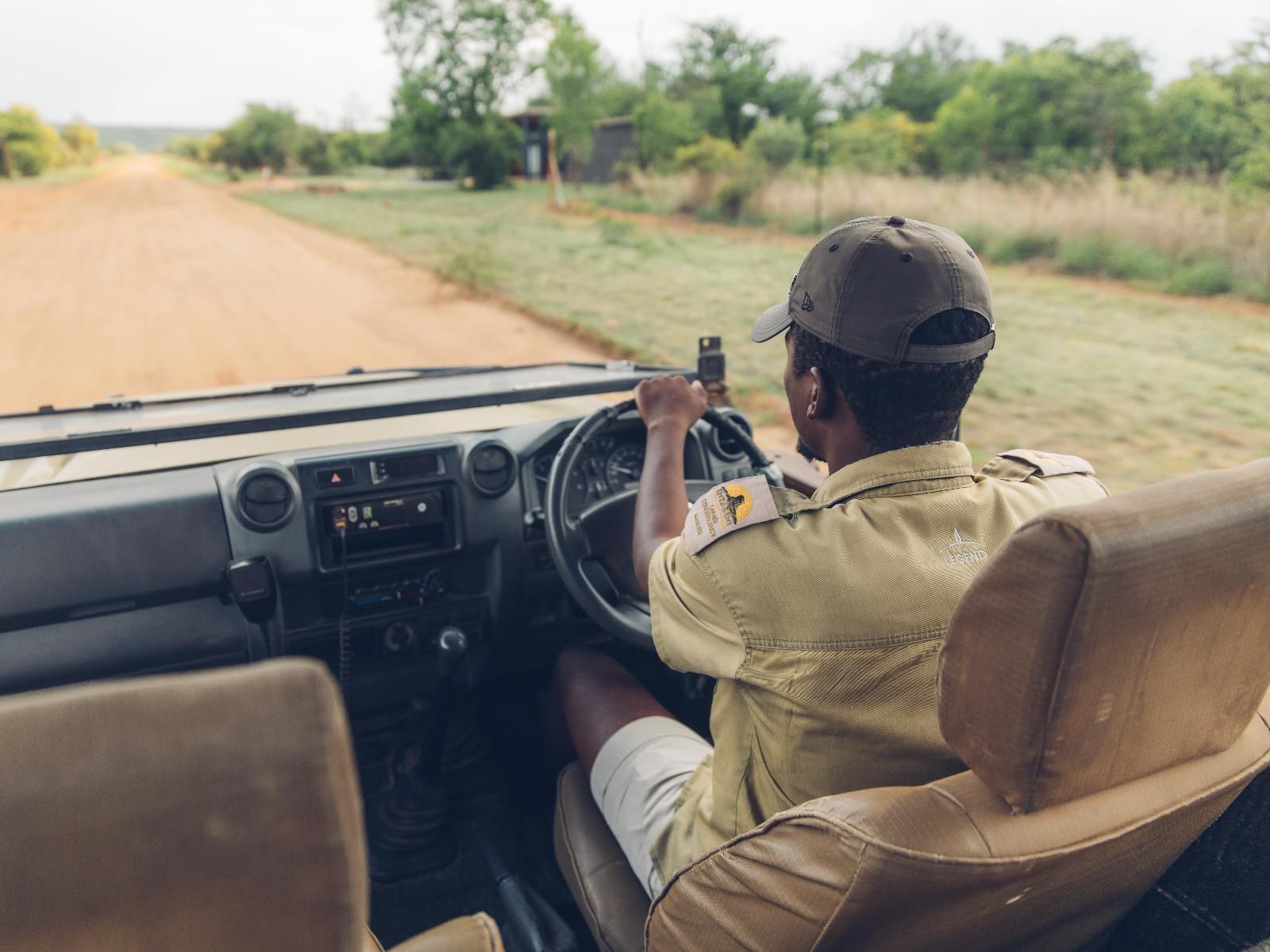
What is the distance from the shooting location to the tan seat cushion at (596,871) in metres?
1.78

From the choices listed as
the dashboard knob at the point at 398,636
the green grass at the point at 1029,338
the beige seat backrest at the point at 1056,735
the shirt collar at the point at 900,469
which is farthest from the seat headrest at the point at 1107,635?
the green grass at the point at 1029,338

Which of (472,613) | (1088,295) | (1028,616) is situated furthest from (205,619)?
(1088,295)

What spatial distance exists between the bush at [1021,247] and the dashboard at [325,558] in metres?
9.65

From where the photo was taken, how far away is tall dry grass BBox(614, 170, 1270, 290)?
7520 mm

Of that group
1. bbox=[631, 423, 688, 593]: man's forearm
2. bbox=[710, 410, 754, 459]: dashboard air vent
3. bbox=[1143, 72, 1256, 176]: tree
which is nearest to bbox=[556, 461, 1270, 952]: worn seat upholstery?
bbox=[631, 423, 688, 593]: man's forearm

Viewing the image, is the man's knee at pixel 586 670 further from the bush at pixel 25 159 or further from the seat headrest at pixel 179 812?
the bush at pixel 25 159

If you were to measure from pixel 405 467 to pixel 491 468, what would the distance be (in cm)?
22

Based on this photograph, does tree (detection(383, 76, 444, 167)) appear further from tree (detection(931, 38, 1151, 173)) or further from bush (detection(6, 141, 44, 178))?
bush (detection(6, 141, 44, 178))

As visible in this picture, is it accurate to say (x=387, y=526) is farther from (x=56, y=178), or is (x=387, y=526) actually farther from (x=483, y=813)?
(x=56, y=178)

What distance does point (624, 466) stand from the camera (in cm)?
268

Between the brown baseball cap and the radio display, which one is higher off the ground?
the brown baseball cap

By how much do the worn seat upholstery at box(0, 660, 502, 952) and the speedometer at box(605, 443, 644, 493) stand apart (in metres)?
1.87

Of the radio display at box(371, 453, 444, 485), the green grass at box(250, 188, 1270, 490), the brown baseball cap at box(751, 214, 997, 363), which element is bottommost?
the green grass at box(250, 188, 1270, 490)

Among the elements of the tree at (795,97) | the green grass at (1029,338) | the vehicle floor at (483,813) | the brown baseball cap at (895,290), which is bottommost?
the vehicle floor at (483,813)
